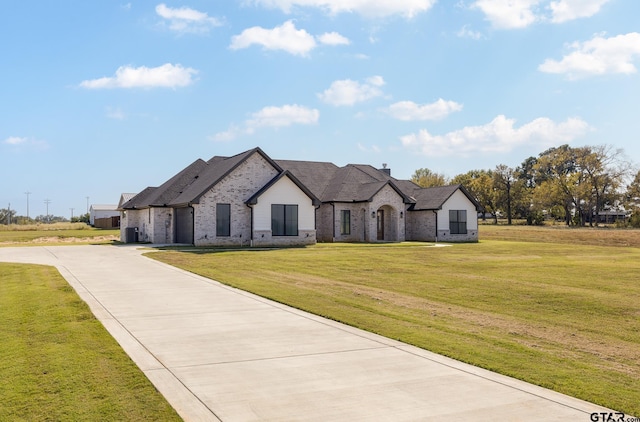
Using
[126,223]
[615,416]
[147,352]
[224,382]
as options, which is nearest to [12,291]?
[147,352]

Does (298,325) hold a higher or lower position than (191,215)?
lower

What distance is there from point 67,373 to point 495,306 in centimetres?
957

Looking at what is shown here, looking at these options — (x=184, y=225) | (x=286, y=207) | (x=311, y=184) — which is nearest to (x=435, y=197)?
(x=311, y=184)

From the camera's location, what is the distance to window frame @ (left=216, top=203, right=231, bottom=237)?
112 feet

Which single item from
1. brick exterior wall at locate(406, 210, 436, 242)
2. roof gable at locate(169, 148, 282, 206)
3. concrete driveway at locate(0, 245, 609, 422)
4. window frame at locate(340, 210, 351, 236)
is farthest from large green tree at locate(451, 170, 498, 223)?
concrete driveway at locate(0, 245, 609, 422)

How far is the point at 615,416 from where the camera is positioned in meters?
5.57

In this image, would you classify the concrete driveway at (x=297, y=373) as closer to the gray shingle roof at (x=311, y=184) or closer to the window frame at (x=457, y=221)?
the gray shingle roof at (x=311, y=184)

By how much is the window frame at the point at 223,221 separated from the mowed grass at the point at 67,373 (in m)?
22.7

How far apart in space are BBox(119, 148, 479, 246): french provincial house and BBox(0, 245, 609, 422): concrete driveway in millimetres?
22646

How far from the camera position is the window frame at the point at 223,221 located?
1348 inches

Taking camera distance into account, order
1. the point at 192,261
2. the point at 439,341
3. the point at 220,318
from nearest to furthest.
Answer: the point at 439,341, the point at 220,318, the point at 192,261

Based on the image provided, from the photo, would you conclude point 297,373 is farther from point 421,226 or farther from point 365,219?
point 421,226

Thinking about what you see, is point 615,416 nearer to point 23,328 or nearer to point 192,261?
point 23,328

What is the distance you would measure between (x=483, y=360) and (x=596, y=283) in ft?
36.4
